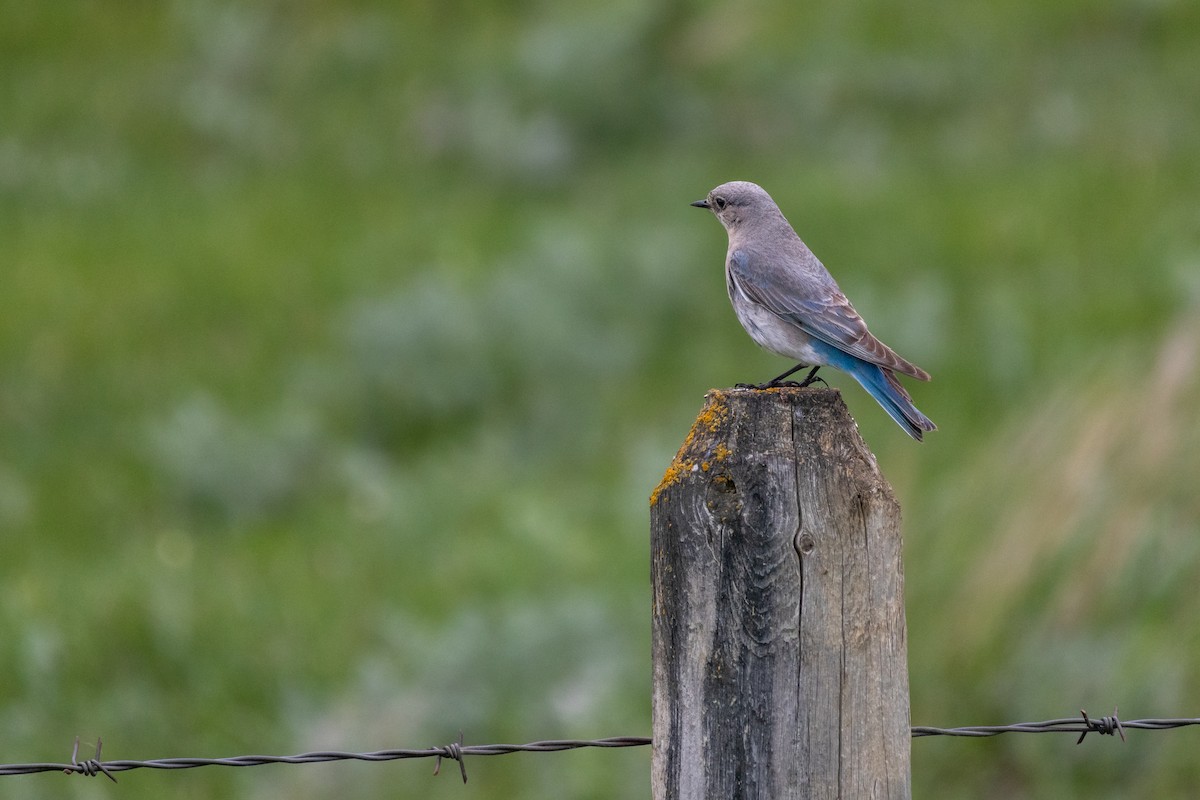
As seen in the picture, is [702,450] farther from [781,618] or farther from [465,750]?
[465,750]

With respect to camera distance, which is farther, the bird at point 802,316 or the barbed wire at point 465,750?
the bird at point 802,316

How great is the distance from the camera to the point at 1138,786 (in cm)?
614

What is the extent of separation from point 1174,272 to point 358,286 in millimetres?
6523

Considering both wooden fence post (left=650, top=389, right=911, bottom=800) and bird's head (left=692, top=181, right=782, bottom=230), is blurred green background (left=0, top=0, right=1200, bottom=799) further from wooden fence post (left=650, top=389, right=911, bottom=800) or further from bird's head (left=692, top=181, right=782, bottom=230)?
wooden fence post (left=650, top=389, right=911, bottom=800)

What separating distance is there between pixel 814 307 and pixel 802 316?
0.17 ft

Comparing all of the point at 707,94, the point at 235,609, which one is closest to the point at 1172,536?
the point at 235,609

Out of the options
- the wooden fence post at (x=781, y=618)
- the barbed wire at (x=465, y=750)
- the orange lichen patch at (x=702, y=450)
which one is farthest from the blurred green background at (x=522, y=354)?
the orange lichen patch at (x=702, y=450)

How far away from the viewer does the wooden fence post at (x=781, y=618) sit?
3.15 m

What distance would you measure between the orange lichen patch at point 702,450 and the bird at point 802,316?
153cm

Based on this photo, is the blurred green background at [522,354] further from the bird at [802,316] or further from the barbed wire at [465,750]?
the barbed wire at [465,750]

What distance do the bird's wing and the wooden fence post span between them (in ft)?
5.78

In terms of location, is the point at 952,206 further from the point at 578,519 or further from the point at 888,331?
the point at 578,519

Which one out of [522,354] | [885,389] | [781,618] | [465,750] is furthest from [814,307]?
[522,354]

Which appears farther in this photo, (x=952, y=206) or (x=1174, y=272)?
(x=952, y=206)
